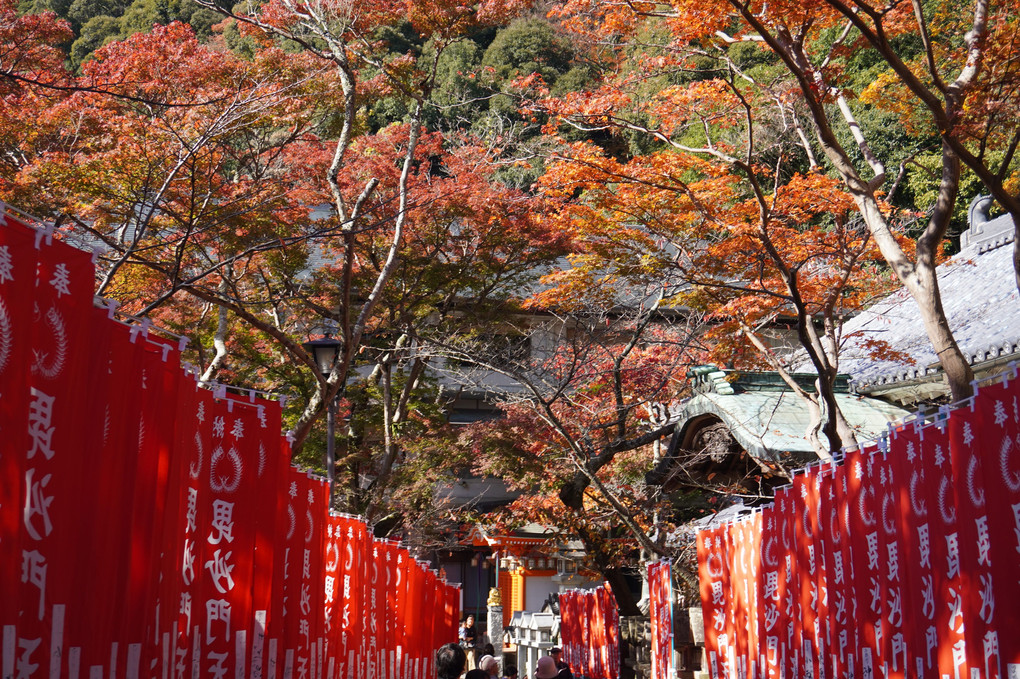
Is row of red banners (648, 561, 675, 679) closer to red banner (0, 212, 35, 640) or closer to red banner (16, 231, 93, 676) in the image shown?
red banner (16, 231, 93, 676)

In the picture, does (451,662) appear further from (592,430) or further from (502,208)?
(502,208)

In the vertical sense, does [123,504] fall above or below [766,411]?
below

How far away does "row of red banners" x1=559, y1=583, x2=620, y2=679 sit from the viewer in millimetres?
18953

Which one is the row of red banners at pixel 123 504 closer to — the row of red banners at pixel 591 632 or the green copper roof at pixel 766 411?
the green copper roof at pixel 766 411

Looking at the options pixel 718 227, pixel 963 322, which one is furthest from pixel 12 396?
pixel 963 322

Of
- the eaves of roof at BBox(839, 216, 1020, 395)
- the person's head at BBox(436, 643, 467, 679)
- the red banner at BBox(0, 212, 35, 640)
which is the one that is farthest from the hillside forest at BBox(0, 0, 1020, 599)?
the person's head at BBox(436, 643, 467, 679)

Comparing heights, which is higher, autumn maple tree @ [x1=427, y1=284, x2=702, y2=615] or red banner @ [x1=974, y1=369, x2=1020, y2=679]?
autumn maple tree @ [x1=427, y1=284, x2=702, y2=615]

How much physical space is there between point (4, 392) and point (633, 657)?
15599 mm

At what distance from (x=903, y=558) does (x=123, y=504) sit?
486 centimetres

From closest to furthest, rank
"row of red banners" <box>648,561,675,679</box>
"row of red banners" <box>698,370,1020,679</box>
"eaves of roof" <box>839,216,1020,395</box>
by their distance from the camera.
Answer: "row of red banners" <box>698,370,1020,679</box>
"eaves of roof" <box>839,216,1020,395</box>
"row of red banners" <box>648,561,675,679</box>

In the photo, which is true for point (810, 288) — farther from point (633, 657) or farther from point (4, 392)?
point (4, 392)

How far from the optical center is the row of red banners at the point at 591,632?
19.0 m

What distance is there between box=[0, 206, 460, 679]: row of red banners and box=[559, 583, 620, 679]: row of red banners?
12287 mm

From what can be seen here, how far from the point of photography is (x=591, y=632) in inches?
826
